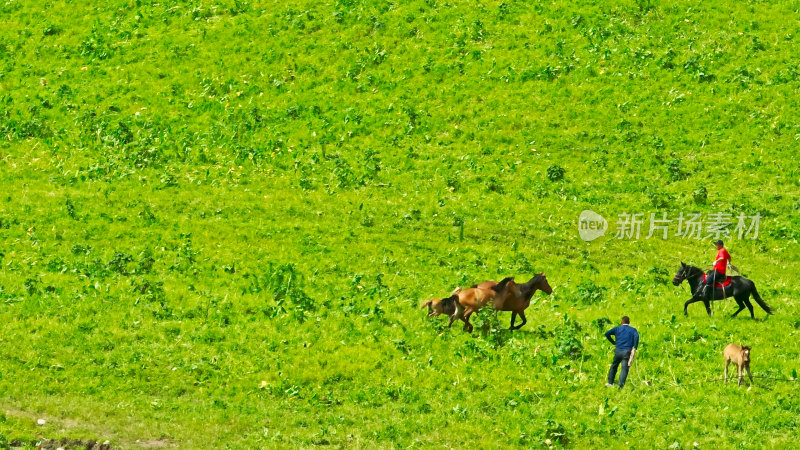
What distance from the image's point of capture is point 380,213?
4009cm

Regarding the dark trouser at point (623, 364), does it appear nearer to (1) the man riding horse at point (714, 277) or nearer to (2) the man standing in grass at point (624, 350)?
(2) the man standing in grass at point (624, 350)

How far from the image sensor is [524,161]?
44.6 metres

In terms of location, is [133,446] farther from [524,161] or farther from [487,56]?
[487,56]

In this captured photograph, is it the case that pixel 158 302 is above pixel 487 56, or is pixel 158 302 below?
below

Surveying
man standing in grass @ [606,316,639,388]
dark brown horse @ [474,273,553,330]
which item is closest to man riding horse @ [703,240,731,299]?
dark brown horse @ [474,273,553,330]

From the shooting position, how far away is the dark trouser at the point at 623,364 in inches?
942

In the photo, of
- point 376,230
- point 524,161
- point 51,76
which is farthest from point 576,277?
point 51,76

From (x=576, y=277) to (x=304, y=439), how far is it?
14.4m

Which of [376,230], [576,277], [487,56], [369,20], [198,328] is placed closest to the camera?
[198,328]

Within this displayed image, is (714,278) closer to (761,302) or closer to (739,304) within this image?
(739,304)

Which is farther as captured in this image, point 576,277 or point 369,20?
point 369,20

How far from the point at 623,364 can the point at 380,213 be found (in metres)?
17.6

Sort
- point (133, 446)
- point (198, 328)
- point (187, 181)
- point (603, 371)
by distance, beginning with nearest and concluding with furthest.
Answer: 1. point (133, 446)
2. point (603, 371)
3. point (198, 328)
4. point (187, 181)

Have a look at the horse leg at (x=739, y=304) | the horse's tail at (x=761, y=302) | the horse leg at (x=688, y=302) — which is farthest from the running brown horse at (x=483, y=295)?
the horse's tail at (x=761, y=302)
